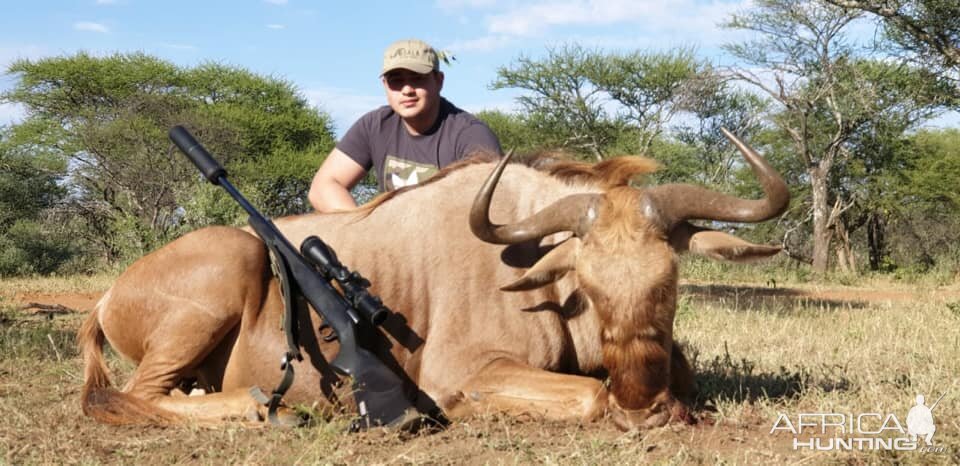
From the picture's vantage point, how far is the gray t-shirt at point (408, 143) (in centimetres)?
575

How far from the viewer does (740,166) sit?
2491 cm

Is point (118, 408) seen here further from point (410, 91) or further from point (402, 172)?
point (410, 91)

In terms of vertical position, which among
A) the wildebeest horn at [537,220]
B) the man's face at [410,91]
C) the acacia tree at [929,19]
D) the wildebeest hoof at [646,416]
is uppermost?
the acacia tree at [929,19]

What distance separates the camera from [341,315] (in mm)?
3982

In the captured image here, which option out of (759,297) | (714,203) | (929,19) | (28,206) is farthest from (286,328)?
(28,206)

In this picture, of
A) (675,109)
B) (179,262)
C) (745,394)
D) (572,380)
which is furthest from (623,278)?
(675,109)

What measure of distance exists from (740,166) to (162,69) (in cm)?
1586

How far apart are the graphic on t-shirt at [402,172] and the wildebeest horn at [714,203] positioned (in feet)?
6.87

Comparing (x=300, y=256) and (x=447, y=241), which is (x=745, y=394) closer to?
(x=447, y=241)

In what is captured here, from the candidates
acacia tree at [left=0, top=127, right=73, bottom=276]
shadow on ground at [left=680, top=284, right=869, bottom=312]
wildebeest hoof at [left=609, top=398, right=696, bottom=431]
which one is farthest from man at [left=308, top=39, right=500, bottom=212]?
acacia tree at [left=0, top=127, right=73, bottom=276]

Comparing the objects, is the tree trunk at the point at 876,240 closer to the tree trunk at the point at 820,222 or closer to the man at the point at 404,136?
the tree trunk at the point at 820,222

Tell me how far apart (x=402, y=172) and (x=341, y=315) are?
1951 millimetres

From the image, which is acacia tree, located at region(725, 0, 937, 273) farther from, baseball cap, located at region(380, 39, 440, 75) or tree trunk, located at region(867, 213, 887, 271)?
baseball cap, located at region(380, 39, 440, 75)

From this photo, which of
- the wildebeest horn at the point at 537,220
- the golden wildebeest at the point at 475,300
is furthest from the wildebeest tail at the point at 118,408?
the wildebeest horn at the point at 537,220
